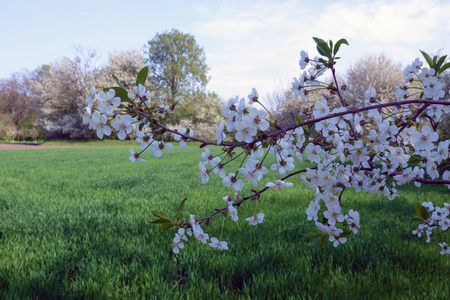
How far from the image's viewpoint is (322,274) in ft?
6.88

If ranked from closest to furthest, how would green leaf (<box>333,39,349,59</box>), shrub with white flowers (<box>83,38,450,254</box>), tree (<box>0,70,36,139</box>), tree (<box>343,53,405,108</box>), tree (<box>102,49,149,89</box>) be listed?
shrub with white flowers (<box>83,38,450,254</box>) < green leaf (<box>333,39,349,59</box>) < tree (<box>343,53,405,108</box>) < tree (<box>102,49,149,89</box>) < tree (<box>0,70,36,139</box>)

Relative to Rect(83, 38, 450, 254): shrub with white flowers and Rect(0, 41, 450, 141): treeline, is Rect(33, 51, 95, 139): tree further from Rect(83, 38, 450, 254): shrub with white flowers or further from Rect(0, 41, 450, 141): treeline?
Rect(83, 38, 450, 254): shrub with white flowers

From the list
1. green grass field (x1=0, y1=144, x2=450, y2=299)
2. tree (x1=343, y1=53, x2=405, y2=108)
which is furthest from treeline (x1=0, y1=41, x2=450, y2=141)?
green grass field (x1=0, y1=144, x2=450, y2=299)

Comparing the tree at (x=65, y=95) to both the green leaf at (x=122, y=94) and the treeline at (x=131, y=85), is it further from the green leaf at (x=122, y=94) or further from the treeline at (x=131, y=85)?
the green leaf at (x=122, y=94)

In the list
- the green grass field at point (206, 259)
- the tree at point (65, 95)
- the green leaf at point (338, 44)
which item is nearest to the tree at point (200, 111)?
the tree at point (65, 95)

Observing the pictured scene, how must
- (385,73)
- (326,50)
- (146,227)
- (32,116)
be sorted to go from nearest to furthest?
(326,50), (146,227), (385,73), (32,116)

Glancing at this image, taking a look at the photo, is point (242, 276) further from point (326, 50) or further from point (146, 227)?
point (326, 50)

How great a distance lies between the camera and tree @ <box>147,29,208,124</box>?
3044 cm

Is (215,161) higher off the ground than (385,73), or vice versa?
(385,73)

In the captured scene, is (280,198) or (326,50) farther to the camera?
(280,198)

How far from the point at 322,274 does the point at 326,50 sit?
1.53 metres

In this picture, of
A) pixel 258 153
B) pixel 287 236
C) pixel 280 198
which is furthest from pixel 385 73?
pixel 258 153

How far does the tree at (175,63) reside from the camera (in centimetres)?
3044

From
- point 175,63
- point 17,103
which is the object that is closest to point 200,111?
point 175,63
